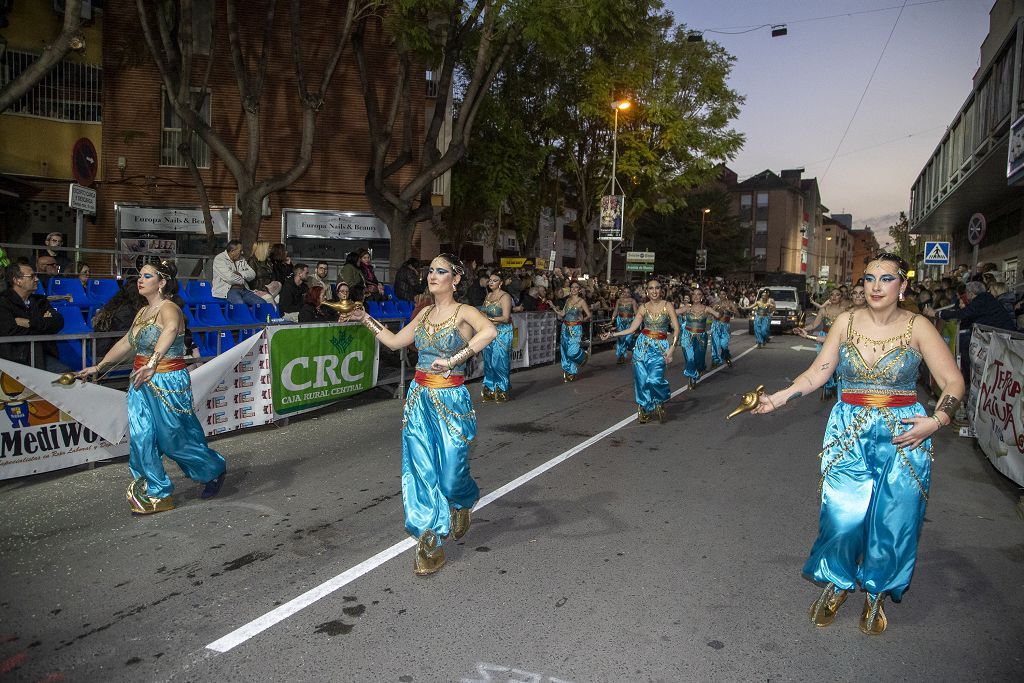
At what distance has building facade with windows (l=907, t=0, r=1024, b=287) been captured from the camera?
605 inches

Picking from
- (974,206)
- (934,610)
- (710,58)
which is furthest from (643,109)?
(934,610)

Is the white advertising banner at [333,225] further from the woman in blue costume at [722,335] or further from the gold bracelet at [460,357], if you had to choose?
the gold bracelet at [460,357]

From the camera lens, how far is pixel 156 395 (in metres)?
5.76

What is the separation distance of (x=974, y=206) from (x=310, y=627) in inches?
1087

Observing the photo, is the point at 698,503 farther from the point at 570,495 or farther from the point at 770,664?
the point at 770,664

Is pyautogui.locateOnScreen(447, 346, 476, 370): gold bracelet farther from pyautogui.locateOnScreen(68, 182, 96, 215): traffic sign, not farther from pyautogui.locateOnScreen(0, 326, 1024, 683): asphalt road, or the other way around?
pyautogui.locateOnScreen(68, 182, 96, 215): traffic sign

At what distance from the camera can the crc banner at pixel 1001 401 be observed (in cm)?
709

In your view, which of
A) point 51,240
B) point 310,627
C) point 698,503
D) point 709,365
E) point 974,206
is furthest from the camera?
point 974,206

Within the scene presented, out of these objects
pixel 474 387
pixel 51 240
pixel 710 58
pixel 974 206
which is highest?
pixel 710 58

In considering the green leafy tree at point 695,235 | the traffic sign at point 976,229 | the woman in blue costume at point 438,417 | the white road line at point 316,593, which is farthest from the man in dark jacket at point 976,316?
the green leafy tree at point 695,235

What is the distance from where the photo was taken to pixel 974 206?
82.7ft

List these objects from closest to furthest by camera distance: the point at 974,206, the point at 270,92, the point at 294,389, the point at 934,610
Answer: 1. the point at 934,610
2. the point at 294,389
3. the point at 270,92
4. the point at 974,206

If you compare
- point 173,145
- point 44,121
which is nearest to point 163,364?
point 44,121

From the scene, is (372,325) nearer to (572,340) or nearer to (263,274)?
(263,274)
